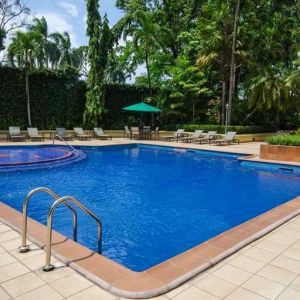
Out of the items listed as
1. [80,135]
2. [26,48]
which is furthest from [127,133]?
[26,48]

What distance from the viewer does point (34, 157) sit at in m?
13.9

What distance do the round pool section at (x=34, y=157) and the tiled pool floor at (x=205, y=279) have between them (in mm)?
7941

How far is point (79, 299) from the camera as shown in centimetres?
313

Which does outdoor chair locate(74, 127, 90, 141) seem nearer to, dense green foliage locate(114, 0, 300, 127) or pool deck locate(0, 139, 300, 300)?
dense green foliage locate(114, 0, 300, 127)

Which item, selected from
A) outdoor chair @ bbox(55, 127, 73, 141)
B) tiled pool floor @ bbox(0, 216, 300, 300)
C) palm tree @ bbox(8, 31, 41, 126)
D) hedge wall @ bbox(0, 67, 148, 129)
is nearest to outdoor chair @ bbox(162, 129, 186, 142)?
hedge wall @ bbox(0, 67, 148, 129)

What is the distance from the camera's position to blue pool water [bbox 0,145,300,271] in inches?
231

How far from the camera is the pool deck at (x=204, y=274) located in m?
3.29

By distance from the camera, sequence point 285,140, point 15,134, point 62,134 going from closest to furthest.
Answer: point 285,140
point 15,134
point 62,134

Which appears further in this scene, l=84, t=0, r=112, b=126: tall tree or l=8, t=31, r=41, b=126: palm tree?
l=84, t=0, r=112, b=126: tall tree

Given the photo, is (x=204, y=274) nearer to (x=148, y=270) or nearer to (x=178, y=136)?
(x=148, y=270)

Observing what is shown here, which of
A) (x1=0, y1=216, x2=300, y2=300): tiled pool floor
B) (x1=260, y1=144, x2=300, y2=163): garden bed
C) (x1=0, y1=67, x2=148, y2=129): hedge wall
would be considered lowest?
(x1=0, y1=216, x2=300, y2=300): tiled pool floor

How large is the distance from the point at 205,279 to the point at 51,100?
19.9 m

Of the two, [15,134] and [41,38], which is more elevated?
[41,38]

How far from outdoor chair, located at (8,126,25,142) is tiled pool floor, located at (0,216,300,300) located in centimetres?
1462
